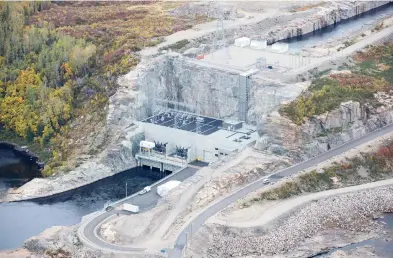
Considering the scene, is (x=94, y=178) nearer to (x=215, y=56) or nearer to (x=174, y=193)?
(x=174, y=193)

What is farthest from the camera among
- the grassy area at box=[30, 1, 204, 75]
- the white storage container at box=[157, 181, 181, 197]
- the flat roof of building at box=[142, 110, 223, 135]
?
the grassy area at box=[30, 1, 204, 75]

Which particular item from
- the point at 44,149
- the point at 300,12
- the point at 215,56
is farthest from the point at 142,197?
the point at 300,12

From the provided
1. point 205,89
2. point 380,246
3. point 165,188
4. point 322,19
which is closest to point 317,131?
point 165,188

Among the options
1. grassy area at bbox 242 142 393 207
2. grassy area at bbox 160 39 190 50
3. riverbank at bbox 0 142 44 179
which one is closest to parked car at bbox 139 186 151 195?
grassy area at bbox 242 142 393 207

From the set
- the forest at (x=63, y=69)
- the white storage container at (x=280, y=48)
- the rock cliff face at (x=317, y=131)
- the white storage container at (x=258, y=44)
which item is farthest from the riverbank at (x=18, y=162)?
the white storage container at (x=280, y=48)

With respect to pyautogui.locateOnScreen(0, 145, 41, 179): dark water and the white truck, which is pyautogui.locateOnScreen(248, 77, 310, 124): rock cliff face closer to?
the white truck
